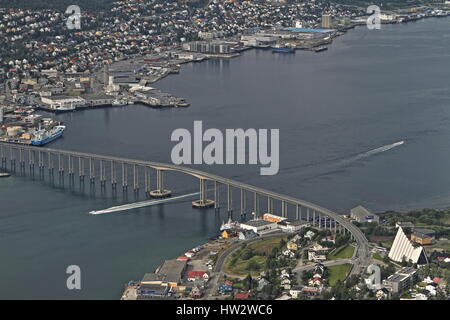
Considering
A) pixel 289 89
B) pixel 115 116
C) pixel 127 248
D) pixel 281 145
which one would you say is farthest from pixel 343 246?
pixel 289 89

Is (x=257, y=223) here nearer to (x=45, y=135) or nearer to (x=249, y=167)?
(x=249, y=167)

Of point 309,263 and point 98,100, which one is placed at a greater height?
point 98,100

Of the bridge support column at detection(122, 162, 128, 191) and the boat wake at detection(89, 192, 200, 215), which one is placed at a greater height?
the bridge support column at detection(122, 162, 128, 191)

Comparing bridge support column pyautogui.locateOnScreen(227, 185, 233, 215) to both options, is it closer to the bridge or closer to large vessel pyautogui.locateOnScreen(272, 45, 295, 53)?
the bridge

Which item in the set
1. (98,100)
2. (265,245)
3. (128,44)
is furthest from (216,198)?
(128,44)

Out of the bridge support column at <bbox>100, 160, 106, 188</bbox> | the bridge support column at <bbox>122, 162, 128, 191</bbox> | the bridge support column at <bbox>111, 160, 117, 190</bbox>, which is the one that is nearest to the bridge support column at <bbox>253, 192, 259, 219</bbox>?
the bridge support column at <bbox>122, 162, 128, 191</bbox>

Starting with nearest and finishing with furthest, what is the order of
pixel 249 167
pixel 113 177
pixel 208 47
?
pixel 113 177, pixel 249 167, pixel 208 47

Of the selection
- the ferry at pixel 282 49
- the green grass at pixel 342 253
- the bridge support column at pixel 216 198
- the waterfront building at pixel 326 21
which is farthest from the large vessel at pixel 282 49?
the green grass at pixel 342 253
